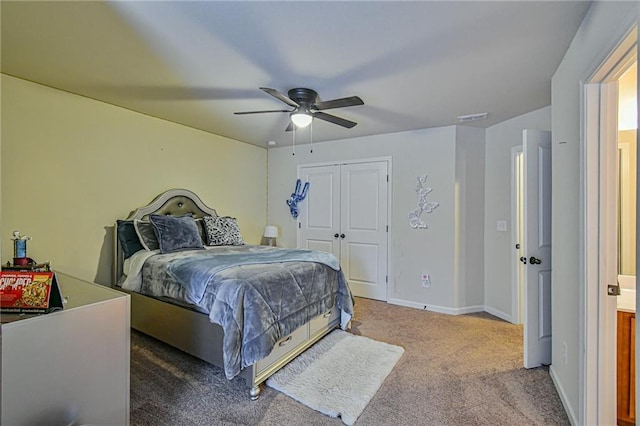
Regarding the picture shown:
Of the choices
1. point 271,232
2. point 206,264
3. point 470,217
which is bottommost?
point 206,264

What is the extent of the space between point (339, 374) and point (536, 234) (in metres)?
2.00

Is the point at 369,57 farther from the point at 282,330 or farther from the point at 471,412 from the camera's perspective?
the point at 471,412

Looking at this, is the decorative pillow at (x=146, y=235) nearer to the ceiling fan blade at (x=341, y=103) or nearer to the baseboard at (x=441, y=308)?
the ceiling fan blade at (x=341, y=103)

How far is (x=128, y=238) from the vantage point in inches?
127

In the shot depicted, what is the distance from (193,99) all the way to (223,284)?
2.00m

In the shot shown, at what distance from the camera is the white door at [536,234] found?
2547 millimetres

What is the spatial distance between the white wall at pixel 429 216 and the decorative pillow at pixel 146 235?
7.92 ft

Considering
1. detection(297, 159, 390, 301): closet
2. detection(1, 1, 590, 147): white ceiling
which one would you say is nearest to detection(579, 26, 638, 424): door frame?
detection(1, 1, 590, 147): white ceiling

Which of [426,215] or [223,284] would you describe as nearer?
[223,284]

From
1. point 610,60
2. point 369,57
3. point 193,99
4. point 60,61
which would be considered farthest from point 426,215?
point 60,61

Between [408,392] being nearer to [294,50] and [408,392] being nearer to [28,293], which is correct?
[28,293]

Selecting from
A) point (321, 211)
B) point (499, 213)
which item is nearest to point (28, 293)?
point (321, 211)

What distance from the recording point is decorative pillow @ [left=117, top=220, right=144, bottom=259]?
3190 mm

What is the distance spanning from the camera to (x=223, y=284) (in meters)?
2.21
